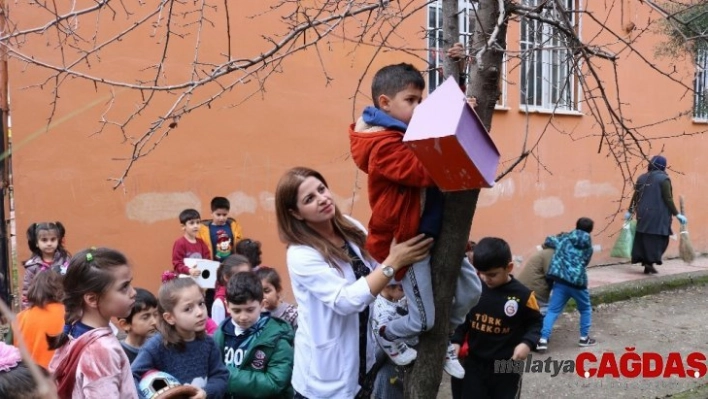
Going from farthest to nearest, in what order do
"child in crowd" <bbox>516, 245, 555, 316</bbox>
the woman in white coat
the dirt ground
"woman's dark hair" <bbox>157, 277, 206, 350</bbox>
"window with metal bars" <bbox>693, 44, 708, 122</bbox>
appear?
1. "child in crowd" <bbox>516, 245, 555, 316</bbox>
2. the dirt ground
3. "woman's dark hair" <bbox>157, 277, 206, 350</bbox>
4. "window with metal bars" <bbox>693, 44, 708, 122</bbox>
5. the woman in white coat

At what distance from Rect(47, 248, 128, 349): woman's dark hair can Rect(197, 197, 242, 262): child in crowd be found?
13.2 feet

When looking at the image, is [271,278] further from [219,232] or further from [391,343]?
[219,232]

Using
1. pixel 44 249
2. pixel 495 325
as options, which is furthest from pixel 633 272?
pixel 44 249

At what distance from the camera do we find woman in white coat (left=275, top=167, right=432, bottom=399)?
2357 mm

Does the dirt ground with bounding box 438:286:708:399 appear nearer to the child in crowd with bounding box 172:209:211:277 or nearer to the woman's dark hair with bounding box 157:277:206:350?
the child in crowd with bounding box 172:209:211:277

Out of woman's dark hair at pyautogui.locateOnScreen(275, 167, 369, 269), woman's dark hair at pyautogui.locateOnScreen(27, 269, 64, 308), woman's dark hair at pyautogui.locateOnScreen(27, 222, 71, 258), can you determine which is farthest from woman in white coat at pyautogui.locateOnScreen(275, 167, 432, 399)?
woman's dark hair at pyautogui.locateOnScreen(27, 222, 71, 258)

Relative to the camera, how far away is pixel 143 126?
6.76 meters

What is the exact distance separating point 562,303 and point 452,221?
16.5ft

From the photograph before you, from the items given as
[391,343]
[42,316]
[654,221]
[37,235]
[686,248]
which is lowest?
[686,248]

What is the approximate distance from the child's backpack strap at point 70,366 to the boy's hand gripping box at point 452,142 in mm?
1419

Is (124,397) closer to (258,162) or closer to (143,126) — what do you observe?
(143,126)

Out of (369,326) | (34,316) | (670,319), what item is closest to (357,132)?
(369,326)

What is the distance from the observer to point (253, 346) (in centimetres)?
336

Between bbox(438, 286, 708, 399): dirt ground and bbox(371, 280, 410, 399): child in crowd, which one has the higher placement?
bbox(371, 280, 410, 399): child in crowd
